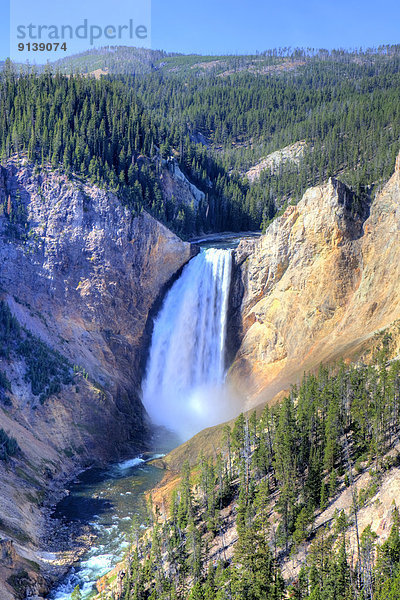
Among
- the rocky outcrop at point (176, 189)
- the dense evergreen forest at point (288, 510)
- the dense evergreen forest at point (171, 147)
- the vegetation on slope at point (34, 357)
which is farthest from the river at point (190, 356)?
the dense evergreen forest at point (288, 510)

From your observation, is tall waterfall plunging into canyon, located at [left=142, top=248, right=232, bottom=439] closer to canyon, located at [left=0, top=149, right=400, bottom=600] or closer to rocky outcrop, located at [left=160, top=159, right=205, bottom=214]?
canyon, located at [left=0, top=149, right=400, bottom=600]

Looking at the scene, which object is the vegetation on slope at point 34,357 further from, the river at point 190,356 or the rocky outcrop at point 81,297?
the river at point 190,356

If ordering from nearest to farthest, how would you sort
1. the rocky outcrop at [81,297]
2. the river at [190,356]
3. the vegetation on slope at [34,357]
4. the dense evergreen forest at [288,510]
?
the dense evergreen forest at [288,510] → the rocky outcrop at [81,297] → the vegetation on slope at [34,357] → the river at [190,356]

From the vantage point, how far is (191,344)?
275 feet

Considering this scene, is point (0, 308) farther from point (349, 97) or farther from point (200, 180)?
point (349, 97)

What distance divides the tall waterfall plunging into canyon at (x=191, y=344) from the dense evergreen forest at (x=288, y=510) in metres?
23.2

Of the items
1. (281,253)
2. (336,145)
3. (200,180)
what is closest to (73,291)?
(281,253)

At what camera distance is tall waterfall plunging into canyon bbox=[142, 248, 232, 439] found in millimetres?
80562

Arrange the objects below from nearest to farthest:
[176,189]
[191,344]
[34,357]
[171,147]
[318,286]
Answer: [34,357]
[318,286]
[191,344]
[176,189]
[171,147]

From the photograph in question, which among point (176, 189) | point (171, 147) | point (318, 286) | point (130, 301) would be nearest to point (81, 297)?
point (130, 301)

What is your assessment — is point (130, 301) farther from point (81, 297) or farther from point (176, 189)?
point (176, 189)

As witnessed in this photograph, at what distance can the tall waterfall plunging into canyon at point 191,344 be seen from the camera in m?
80.6

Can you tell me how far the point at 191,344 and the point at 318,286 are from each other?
19.9m

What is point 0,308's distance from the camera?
71062 millimetres
